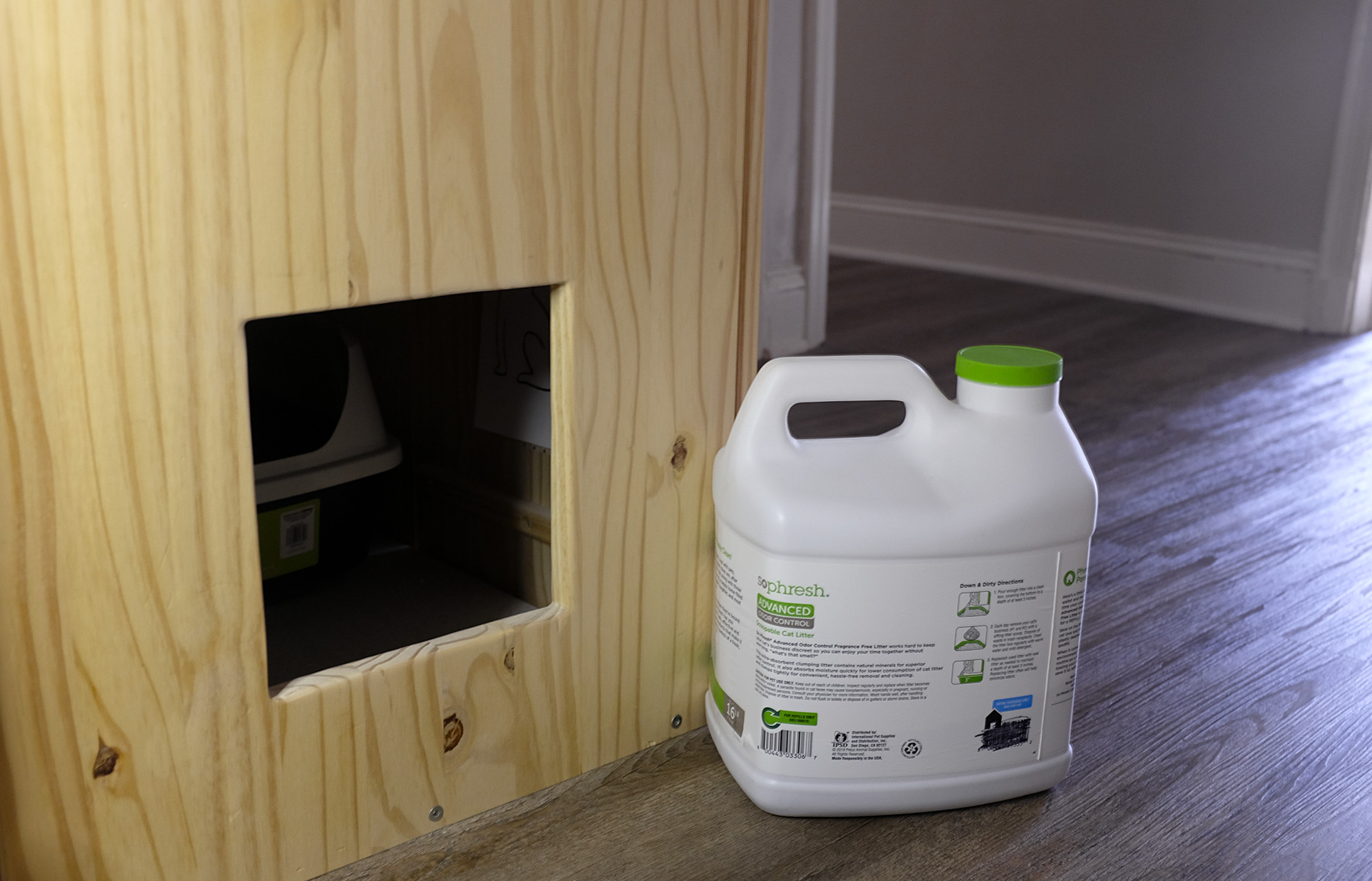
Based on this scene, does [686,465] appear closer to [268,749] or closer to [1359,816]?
[268,749]

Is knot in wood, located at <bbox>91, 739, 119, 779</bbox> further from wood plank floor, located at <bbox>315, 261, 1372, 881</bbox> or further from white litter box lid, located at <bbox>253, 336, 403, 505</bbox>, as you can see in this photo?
white litter box lid, located at <bbox>253, 336, 403, 505</bbox>

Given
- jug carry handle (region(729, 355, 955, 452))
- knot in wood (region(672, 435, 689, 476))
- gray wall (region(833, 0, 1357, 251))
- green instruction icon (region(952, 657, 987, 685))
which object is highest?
gray wall (region(833, 0, 1357, 251))

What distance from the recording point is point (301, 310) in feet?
2.26

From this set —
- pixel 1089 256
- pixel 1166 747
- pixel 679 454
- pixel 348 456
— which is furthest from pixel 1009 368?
pixel 1089 256

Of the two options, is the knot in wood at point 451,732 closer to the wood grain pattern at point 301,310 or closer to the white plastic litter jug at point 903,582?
the wood grain pattern at point 301,310

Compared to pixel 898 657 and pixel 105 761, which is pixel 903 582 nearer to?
pixel 898 657

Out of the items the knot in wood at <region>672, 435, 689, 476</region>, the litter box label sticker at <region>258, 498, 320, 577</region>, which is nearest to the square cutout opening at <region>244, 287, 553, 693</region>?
the litter box label sticker at <region>258, 498, 320, 577</region>

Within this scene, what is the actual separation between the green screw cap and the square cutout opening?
1.14 ft

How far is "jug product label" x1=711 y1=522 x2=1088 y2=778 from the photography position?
80 centimetres

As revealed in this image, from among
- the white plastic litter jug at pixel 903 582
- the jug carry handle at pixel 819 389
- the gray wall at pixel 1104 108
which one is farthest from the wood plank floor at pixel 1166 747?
the gray wall at pixel 1104 108

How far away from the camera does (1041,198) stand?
3.12m

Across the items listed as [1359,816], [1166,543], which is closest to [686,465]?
[1359,816]

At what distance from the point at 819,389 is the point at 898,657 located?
0.62ft

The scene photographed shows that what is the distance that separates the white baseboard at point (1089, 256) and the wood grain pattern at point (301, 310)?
7.28 ft
